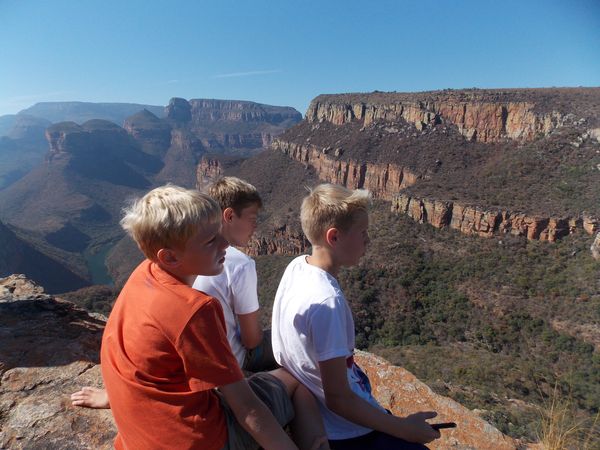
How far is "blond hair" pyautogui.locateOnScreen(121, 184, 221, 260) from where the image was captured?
1962 millimetres

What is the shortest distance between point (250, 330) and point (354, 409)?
1306 mm

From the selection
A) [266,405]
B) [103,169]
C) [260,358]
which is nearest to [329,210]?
[266,405]

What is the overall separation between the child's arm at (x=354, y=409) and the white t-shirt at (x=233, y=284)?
1042mm

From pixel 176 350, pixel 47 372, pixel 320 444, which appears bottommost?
pixel 47 372

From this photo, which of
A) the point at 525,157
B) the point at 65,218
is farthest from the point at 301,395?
the point at 65,218

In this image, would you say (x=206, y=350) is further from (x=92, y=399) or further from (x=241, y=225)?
(x=92, y=399)

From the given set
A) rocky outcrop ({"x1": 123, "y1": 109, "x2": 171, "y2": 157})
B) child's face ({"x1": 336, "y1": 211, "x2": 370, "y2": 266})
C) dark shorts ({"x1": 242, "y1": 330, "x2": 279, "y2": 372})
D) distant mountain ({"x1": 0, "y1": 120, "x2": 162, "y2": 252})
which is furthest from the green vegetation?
rocky outcrop ({"x1": 123, "y1": 109, "x2": 171, "y2": 157})

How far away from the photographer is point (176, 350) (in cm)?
180

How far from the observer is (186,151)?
16262 cm

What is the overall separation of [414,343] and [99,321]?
21.1 metres

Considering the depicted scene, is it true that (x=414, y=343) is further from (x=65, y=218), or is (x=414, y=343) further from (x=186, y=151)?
(x=186, y=151)

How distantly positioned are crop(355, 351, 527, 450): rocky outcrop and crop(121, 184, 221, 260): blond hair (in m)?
3.25

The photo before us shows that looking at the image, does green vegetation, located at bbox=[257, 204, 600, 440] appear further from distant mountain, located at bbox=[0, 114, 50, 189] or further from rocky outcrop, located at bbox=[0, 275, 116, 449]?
distant mountain, located at bbox=[0, 114, 50, 189]

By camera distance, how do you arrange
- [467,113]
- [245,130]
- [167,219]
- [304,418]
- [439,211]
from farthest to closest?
1. [245,130]
2. [467,113]
3. [439,211]
4. [304,418]
5. [167,219]
